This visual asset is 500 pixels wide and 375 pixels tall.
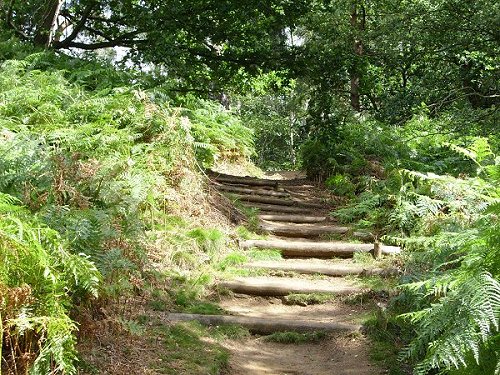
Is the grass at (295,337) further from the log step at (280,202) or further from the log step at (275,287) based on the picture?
the log step at (280,202)

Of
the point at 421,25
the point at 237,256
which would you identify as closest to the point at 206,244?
the point at 237,256

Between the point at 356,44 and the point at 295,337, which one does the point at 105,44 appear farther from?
the point at 295,337

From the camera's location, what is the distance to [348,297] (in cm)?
629

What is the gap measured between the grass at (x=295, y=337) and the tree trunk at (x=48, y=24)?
8.68 meters

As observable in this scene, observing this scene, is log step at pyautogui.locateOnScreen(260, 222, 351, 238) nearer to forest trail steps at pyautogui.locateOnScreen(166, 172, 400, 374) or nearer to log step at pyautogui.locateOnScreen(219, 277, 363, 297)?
forest trail steps at pyautogui.locateOnScreen(166, 172, 400, 374)

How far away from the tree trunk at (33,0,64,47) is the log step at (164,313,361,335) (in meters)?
8.30

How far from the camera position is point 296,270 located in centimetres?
712

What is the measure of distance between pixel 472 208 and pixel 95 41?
35.3ft

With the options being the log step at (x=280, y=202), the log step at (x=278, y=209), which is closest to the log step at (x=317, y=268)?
the log step at (x=278, y=209)

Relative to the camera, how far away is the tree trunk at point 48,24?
1146 cm

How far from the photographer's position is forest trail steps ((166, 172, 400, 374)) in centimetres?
561

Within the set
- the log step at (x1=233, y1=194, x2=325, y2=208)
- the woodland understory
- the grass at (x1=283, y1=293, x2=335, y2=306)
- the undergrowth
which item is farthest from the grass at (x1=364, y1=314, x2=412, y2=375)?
the log step at (x1=233, y1=194, x2=325, y2=208)

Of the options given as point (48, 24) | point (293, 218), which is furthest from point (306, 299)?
point (48, 24)

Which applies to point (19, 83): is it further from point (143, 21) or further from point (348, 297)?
point (348, 297)
